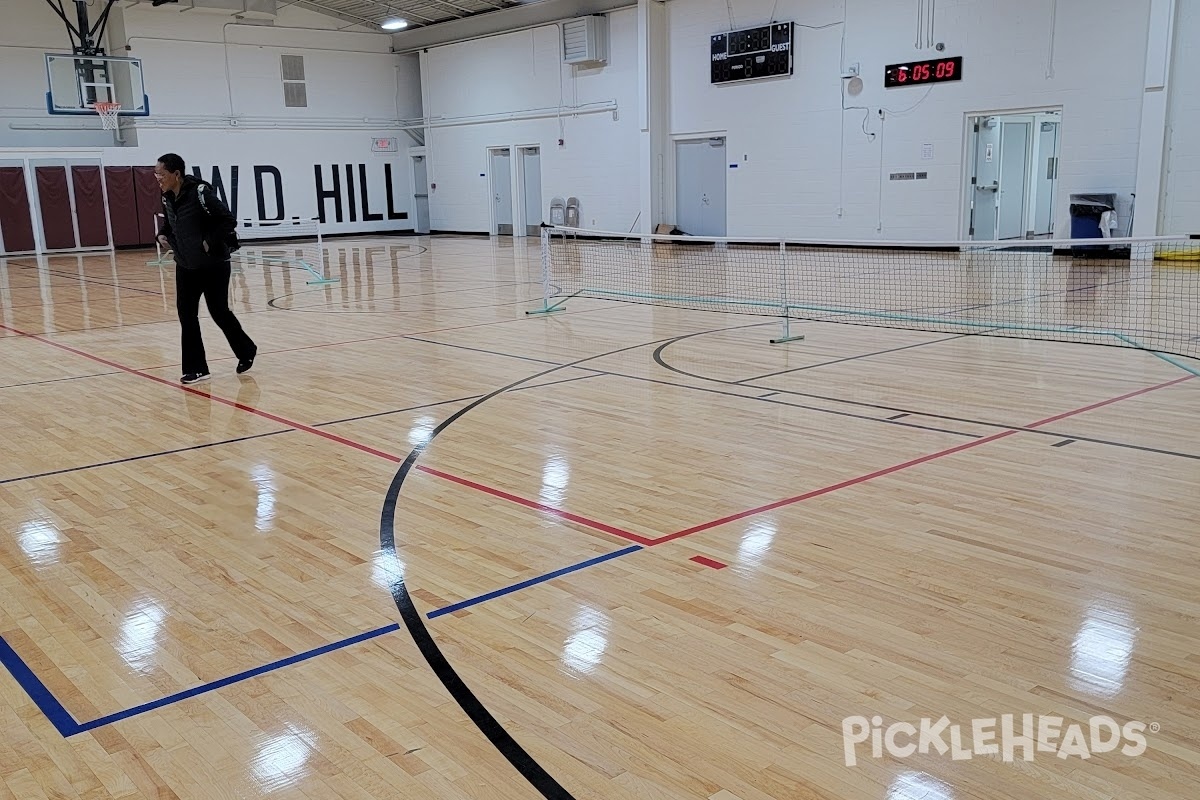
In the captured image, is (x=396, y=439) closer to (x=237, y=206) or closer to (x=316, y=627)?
(x=316, y=627)

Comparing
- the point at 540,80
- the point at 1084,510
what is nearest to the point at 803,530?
the point at 1084,510

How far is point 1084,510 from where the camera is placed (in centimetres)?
462

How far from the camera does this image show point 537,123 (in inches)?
1063

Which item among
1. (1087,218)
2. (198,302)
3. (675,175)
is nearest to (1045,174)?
(1087,218)

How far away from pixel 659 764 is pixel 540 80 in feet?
83.6

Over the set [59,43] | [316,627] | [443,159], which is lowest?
[316,627]

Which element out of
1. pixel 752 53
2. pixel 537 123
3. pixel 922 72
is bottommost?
pixel 537 123

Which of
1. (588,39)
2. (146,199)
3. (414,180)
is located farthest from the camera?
(414,180)

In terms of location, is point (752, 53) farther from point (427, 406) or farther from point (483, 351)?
point (427, 406)

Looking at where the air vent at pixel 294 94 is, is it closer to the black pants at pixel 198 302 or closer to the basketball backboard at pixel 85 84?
the basketball backboard at pixel 85 84

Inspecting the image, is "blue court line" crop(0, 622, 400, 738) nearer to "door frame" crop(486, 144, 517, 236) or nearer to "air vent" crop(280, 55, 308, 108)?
"door frame" crop(486, 144, 517, 236)

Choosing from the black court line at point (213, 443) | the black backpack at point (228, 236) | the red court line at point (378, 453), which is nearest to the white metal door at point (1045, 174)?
→ the black court line at point (213, 443)

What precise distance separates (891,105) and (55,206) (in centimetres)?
1956

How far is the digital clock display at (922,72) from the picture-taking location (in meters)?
18.1
